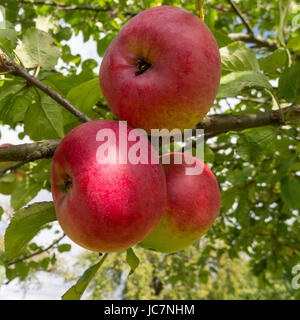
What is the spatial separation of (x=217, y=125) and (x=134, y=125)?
0.29m

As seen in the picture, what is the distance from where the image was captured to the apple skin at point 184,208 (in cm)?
73

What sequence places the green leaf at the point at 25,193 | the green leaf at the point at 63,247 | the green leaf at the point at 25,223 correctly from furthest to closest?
the green leaf at the point at 63,247 → the green leaf at the point at 25,193 → the green leaf at the point at 25,223

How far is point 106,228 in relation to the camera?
530mm

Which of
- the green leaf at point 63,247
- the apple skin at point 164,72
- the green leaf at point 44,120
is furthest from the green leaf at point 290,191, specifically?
the green leaf at point 63,247

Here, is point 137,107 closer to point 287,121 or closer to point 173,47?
point 173,47

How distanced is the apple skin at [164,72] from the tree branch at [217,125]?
0.52ft

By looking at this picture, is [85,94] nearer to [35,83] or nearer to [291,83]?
[35,83]

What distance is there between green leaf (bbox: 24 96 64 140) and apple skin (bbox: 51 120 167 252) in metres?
0.34

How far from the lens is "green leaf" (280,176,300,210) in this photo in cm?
128

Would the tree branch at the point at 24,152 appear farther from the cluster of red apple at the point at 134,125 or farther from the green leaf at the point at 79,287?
the green leaf at the point at 79,287

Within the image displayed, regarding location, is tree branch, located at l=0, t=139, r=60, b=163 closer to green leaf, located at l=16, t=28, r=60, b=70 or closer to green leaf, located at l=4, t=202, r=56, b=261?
green leaf, located at l=4, t=202, r=56, b=261

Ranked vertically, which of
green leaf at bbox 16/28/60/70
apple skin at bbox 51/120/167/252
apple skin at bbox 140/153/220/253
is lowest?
apple skin at bbox 140/153/220/253

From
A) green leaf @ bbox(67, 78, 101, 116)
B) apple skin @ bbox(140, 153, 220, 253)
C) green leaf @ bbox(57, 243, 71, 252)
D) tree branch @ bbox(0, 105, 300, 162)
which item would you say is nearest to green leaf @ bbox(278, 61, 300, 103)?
tree branch @ bbox(0, 105, 300, 162)

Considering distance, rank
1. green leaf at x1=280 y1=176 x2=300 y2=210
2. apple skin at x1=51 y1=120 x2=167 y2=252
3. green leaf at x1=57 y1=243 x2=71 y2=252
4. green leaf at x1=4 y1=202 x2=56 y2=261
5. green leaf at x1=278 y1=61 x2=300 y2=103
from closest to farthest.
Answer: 1. apple skin at x1=51 y1=120 x2=167 y2=252
2. green leaf at x1=4 y1=202 x2=56 y2=261
3. green leaf at x1=278 y1=61 x2=300 y2=103
4. green leaf at x1=280 y1=176 x2=300 y2=210
5. green leaf at x1=57 y1=243 x2=71 y2=252
